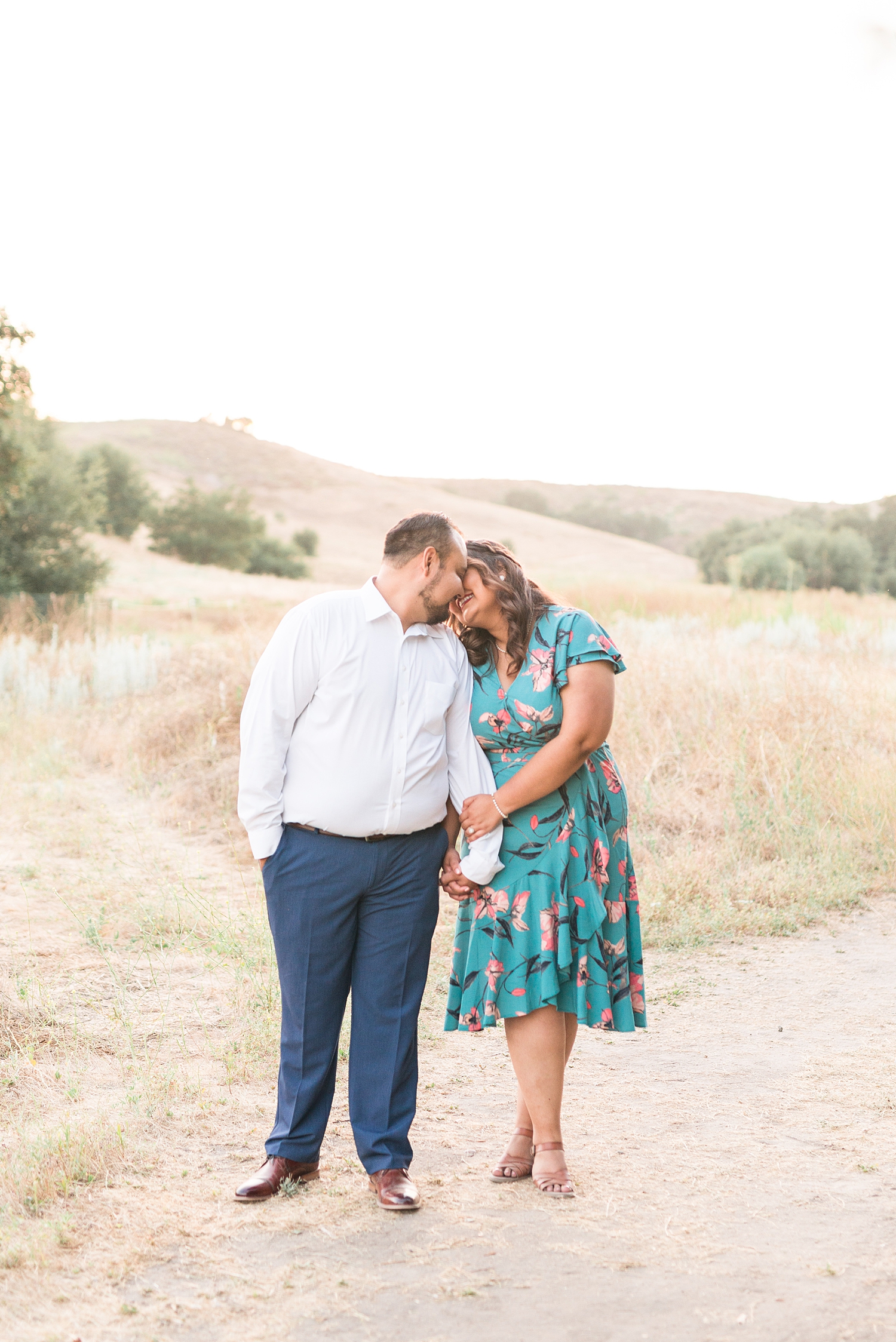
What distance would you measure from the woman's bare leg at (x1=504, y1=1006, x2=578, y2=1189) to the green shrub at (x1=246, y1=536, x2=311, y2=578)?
47.4 meters

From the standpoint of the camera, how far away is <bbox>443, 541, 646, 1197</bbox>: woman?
3068 millimetres

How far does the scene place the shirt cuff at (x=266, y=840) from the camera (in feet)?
9.72

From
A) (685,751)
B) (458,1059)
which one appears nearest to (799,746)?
(685,751)

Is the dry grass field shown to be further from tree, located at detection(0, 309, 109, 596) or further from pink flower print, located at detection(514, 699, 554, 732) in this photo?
tree, located at detection(0, 309, 109, 596)

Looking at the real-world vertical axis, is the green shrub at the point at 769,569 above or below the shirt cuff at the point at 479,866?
above

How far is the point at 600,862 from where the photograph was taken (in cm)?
317

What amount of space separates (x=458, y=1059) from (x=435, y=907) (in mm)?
1586

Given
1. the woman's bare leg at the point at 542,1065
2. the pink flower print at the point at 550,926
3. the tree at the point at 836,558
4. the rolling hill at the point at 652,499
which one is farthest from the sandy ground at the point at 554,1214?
the rolling hill at the point at 652,499

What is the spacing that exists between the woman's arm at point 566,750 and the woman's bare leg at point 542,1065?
1.79 ft

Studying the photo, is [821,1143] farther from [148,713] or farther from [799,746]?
[148,713]

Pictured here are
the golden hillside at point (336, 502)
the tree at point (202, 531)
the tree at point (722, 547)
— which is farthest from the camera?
the golden hillside at point (336, 502)

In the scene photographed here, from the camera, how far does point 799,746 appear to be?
28.0 ft

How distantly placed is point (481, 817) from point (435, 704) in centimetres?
33

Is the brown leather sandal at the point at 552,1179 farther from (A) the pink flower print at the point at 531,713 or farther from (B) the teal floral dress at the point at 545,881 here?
(A) the pink flower print at the point at 531,713
